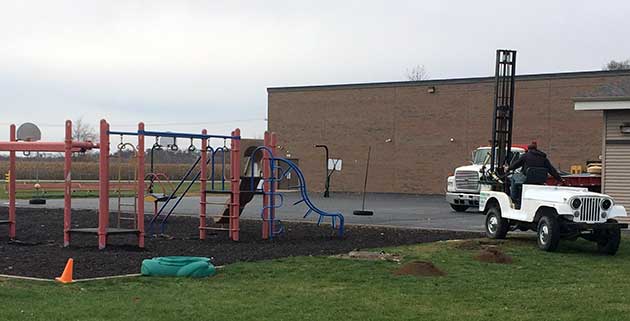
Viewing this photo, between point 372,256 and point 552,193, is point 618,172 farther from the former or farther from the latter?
point 372,256

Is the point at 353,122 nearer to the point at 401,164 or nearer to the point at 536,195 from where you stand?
the point at 401,164

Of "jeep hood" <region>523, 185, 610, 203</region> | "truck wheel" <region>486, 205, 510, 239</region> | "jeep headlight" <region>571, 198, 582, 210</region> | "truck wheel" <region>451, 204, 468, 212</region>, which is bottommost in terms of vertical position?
"truck wheel" <region>451, 204, 468, 212</region>

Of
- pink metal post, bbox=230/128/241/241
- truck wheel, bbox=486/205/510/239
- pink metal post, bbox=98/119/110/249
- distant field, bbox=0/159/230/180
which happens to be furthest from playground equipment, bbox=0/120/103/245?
distant field, bbox=0/159/230/180

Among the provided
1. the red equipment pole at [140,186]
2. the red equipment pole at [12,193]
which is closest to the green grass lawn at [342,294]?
the red equipment pole at [140,186]

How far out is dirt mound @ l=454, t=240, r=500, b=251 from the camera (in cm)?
1634

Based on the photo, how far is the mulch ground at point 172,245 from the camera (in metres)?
13.2

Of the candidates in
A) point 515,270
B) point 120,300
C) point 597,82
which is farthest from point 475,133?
point 120,300

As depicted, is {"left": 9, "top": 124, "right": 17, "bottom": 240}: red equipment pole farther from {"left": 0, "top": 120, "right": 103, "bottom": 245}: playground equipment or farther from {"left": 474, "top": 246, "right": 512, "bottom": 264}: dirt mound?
{"left": 474, "top": 246, "right": 512, "bottom": 264}: dirt mound

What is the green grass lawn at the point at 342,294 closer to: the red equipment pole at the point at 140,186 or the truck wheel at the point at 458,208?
the red equipment pole at the point at 140,186

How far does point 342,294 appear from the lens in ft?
34.5

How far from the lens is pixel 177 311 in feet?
30.0

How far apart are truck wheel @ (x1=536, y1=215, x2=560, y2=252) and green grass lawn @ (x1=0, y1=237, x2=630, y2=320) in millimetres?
1672

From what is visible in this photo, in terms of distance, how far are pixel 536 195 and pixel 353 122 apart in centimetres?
3417

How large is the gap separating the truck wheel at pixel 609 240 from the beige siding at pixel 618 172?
5.66 m
